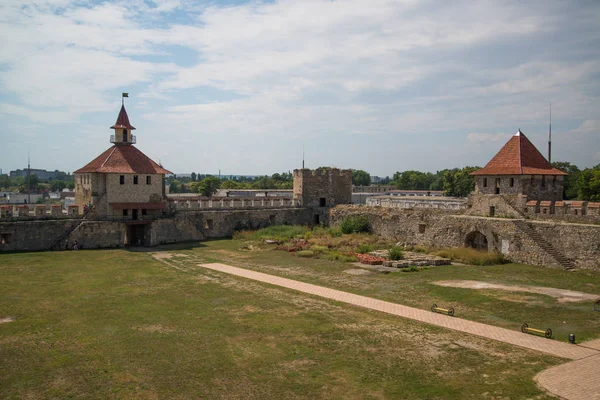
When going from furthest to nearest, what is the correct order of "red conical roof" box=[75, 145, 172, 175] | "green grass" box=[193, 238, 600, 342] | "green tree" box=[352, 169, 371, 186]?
"green tree" box=[352, 169, 371, 186]
"red conical roof" box=[75, 145, 172, 175]
"green grass" box=[193, 238, 600, 342]

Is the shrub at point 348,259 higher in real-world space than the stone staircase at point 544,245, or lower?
lower

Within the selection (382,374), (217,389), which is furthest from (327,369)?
(217,389)

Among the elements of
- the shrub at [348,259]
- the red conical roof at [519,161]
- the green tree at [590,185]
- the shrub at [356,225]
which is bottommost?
the shrub at [348,259]

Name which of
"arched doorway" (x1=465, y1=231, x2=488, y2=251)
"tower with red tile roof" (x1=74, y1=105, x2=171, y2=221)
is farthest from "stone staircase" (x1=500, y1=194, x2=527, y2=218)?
"tower with red tile roof" (x1=74, y1=105, x2=171, y2=221)

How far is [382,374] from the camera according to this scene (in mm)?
10859

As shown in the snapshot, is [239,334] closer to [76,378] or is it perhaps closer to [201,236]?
[76,378]

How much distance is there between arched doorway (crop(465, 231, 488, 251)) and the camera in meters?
27.4

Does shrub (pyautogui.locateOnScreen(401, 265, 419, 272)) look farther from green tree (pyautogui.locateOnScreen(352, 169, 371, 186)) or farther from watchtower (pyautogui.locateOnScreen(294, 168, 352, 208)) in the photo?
green tree (pyautogui.locateOnScreen(352, 169, 371, 186))

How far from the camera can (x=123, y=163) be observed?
31.2 m

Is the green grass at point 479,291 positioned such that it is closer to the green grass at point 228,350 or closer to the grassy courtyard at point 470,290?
the grassy courtyard at point 470,290

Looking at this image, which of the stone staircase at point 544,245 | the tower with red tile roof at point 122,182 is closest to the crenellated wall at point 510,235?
the stone staircase at point 544,245

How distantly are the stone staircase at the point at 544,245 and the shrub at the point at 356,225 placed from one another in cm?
1147

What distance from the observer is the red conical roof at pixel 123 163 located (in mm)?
30484

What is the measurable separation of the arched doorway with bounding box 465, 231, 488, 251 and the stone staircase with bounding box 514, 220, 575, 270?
3290mm
